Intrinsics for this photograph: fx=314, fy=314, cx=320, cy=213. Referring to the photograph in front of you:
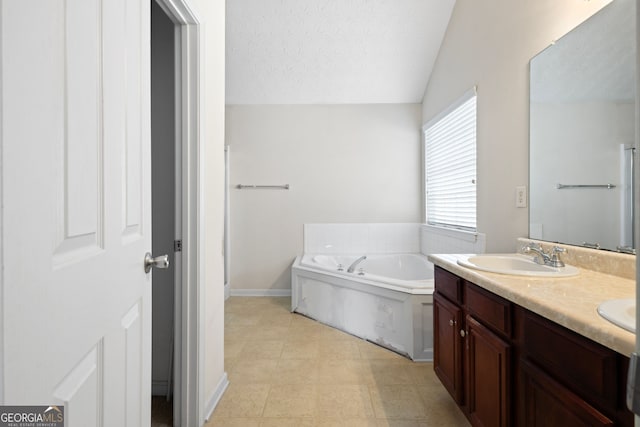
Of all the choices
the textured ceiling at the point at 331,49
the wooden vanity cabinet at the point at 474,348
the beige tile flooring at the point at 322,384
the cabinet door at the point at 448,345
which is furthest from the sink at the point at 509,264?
the textured ceiling at the point at 331,49

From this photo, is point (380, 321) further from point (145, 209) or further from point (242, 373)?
point (145, 209)

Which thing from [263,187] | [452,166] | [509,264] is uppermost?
[452,166]

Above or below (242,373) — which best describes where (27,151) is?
above

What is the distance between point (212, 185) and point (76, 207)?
110cm

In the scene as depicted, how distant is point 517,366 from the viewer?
3.61 feet

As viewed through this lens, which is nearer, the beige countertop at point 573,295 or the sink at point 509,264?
the beige countertop at point 573,295

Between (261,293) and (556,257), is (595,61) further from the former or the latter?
(261,293)

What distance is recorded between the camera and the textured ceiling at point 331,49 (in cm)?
297

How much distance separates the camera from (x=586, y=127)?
57.9 inches

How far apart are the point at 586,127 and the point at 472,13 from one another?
5.21ft

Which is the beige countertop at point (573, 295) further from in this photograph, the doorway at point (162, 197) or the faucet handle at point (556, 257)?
the doorway at point (162, 197)

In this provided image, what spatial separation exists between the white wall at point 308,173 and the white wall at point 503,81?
128 centimetres

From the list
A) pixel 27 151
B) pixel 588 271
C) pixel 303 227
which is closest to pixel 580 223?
pixel 588 271

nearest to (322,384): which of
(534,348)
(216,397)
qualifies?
(216,397)
